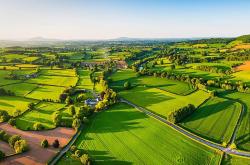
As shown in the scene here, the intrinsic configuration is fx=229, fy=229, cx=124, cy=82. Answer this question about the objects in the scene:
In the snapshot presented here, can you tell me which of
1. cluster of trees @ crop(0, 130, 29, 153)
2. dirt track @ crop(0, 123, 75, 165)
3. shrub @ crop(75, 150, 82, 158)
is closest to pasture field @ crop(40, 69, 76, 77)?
dirt track @ crop(0, 123, 75, 165)

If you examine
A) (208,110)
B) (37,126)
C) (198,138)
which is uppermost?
(208,110)

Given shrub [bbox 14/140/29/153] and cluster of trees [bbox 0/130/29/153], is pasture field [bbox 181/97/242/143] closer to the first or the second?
shrub [bbox 14/140/29/153]

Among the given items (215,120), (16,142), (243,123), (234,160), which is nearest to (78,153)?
(16,142)

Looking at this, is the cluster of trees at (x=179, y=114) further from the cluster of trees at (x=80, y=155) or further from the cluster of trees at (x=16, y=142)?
the cluster of trees at (x=16, y=142)

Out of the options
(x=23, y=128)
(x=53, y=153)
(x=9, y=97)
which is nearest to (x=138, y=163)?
(x=53, y=153)

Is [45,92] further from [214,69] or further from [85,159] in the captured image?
[214,69]

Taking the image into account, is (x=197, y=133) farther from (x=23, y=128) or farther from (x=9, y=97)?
(x=9, y=97)
